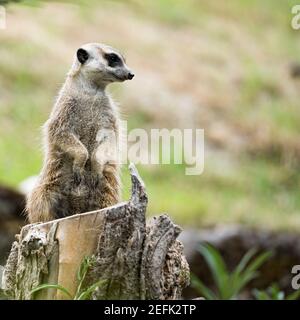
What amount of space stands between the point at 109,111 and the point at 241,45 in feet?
39.3

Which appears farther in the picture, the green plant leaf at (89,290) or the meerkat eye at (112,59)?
the meerkat eye at (112,59)

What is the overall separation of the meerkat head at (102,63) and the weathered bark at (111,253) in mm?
985

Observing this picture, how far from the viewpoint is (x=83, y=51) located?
17.6 feet

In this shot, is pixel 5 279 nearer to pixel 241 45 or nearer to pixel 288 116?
pixel 288 116

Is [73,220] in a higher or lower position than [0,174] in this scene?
lower

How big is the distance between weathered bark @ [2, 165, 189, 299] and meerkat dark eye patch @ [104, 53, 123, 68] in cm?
101

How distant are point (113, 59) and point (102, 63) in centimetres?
8

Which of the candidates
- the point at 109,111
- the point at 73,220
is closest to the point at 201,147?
the point at 109,111

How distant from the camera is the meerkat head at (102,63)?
17.5ft
